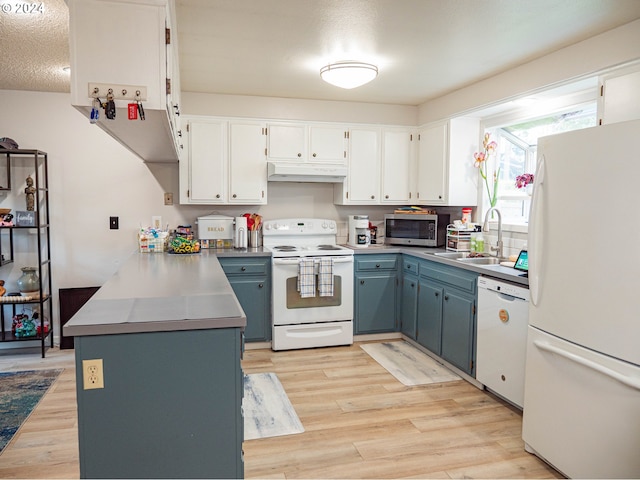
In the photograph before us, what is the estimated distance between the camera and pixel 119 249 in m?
4.32

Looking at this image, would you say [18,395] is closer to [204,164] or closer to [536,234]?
[204,164]

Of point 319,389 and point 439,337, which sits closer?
point 319,389

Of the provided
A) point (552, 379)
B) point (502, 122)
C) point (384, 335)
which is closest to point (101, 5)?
point (552, 379)

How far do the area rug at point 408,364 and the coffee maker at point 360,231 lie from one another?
968 millimetres

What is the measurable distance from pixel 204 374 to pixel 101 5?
1474 millimetres

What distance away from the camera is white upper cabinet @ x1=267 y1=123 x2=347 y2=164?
14.3ft

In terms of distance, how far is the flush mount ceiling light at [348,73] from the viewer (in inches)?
128

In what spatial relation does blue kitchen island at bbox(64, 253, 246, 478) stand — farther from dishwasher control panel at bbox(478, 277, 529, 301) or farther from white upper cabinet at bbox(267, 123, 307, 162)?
white upper cabinet at bbox(267, 123, 307, 162)

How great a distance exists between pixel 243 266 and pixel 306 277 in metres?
0.55

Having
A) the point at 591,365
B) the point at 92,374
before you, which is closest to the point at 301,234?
the point at 591,365

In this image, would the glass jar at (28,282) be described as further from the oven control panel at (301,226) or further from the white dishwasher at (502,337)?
the white dishwasher at (502,337)

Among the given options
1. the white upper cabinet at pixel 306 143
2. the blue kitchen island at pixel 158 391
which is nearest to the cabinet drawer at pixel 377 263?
the white upper cabinet at pixel 306 143

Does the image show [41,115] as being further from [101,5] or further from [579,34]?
[579,34]

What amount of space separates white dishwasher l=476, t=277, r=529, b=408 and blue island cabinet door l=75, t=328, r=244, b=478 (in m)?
1.82
